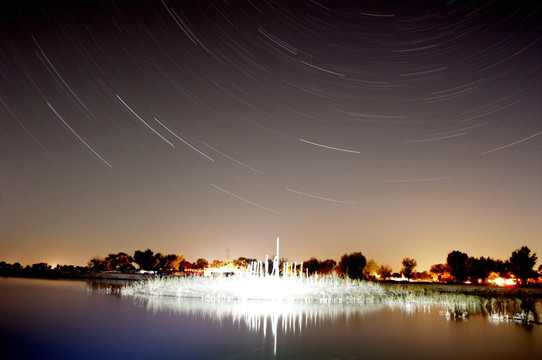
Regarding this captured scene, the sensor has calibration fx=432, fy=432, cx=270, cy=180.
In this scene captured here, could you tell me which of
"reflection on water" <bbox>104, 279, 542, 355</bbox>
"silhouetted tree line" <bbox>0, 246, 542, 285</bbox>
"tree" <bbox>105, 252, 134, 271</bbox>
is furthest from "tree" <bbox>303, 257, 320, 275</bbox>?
"reflection on water" <bbox>104, 279, 542, 355</bbox>

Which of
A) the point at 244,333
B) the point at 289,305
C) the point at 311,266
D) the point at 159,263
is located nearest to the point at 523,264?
the point at 311,266

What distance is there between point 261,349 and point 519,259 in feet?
223

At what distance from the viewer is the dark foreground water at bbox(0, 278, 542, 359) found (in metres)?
11.4

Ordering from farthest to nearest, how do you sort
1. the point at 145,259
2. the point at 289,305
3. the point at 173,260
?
the point at 173,260
the point at 145,259
the point at 289,305

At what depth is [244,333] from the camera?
551 inches

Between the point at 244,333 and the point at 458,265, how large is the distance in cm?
7120

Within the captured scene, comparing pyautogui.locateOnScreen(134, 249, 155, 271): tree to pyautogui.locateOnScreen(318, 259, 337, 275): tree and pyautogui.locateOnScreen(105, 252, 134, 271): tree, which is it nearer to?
pyautogui.locateOnScreen(105, 252, 134, 271): tree

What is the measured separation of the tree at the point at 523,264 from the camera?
2606 inches

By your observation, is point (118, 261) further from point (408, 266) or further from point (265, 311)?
point (265, 311)

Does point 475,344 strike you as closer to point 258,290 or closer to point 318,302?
point 318,302

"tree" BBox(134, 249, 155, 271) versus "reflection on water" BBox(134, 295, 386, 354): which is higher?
"tree" BBox(134, 249, 155, 271)

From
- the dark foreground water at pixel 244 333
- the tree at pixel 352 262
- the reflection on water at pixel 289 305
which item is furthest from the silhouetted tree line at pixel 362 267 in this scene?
the dark foreground water at pixel 244 333

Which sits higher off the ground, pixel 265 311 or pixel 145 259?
pixel 145 259

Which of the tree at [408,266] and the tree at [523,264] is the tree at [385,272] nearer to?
the tree at [408,266]
